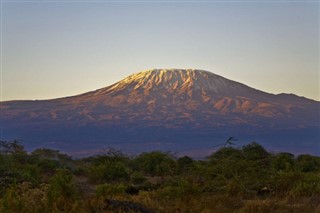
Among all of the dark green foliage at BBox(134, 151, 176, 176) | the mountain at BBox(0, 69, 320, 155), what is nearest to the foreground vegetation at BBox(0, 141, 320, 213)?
the dark green foliage at BBox(134, 151, 176, 176)

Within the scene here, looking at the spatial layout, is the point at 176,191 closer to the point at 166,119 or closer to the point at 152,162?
the point at 152,162


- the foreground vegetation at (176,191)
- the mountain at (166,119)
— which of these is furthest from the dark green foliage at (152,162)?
the mountain at (166,119)

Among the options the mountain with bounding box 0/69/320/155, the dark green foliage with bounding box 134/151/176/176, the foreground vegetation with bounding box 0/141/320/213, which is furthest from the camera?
the mountain with bounding box 0/69/320/155

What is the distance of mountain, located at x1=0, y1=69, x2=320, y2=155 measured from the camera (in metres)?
142

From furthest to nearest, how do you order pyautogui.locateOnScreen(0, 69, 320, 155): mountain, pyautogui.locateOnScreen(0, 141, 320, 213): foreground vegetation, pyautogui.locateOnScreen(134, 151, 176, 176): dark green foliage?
pyautogui.locateOnScreen(0, 69, 320, 155): mountain
pyautogui.locateOnScreen(134, 151, 176, 176): dark green foliage
pyautogui.locateOnScreen(0, 141, 320, 213): foreground vegetation

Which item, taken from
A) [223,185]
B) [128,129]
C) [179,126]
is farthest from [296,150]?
[223,185]

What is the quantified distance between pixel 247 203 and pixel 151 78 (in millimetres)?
144227

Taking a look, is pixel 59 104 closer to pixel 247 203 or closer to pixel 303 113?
pixel 303 113

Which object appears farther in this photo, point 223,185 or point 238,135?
point 238,135

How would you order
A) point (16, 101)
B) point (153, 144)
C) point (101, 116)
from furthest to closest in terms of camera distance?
point (16, 101) → point (101, 116) → point (153, 144)

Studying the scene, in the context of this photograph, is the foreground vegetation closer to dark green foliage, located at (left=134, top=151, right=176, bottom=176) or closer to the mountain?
dark green foliage, located at (left=134, top=151, right=176, bottom=176)

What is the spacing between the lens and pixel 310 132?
156875 millimetres

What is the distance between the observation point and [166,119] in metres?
147

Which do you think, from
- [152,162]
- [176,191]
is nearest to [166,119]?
[152,162]
